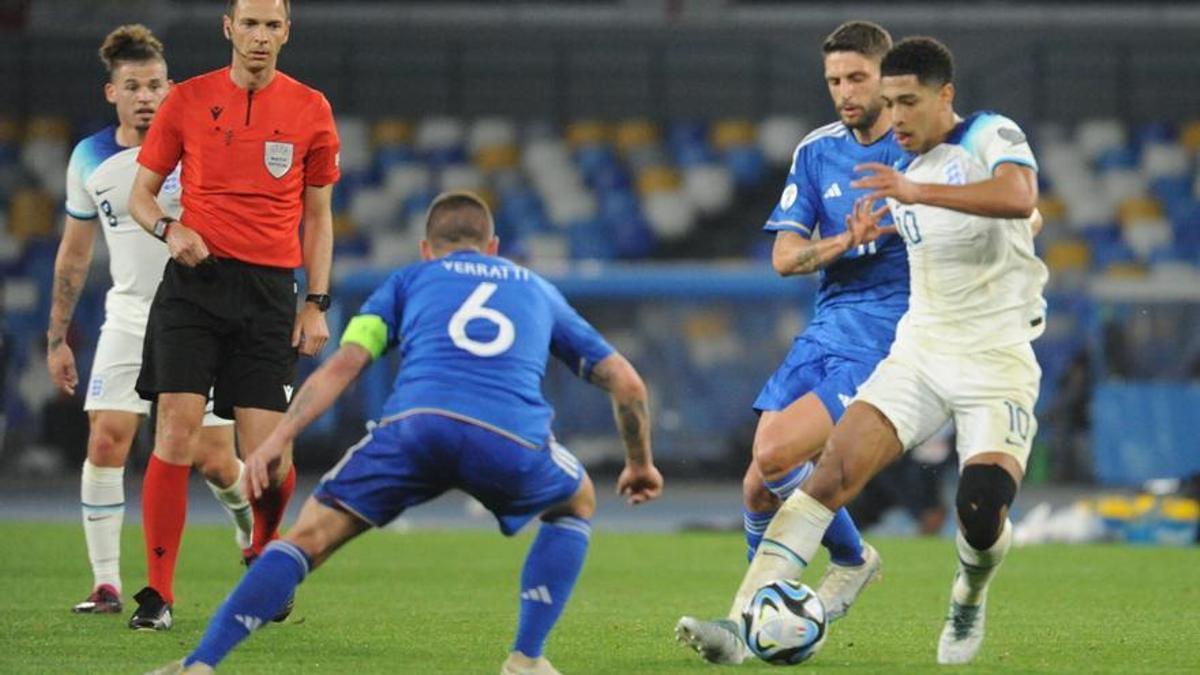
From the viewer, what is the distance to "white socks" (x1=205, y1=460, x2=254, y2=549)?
8.55 m

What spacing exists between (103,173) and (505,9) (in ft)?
56.1

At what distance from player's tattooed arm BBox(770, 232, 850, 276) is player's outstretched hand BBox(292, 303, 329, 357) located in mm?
1804

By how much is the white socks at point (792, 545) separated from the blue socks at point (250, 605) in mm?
1657

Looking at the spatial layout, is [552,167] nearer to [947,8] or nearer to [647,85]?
[647,85]

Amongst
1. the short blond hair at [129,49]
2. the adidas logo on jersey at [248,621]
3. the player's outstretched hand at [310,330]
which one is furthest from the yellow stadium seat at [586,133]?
the adidas logo on jersey at [248,621]

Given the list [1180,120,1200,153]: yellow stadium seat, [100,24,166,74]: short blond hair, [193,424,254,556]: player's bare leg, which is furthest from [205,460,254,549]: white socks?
[1180,120,1200,153]: yellow stadium seat

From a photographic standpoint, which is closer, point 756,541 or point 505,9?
point 756,541

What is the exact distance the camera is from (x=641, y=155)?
25.2m

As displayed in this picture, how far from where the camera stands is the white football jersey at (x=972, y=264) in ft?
21.7

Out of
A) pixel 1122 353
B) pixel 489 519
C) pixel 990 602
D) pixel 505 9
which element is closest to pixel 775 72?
pixel 505 9

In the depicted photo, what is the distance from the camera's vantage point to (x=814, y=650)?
21.0 ft

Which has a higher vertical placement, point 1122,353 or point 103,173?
point 103,173

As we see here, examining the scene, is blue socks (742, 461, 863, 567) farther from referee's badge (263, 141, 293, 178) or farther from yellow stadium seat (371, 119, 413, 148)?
yellow stadium seat (371, 119, 413, 148)

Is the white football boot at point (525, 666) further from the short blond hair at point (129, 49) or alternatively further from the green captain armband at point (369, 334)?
the short blond hair at point (129, 49)
